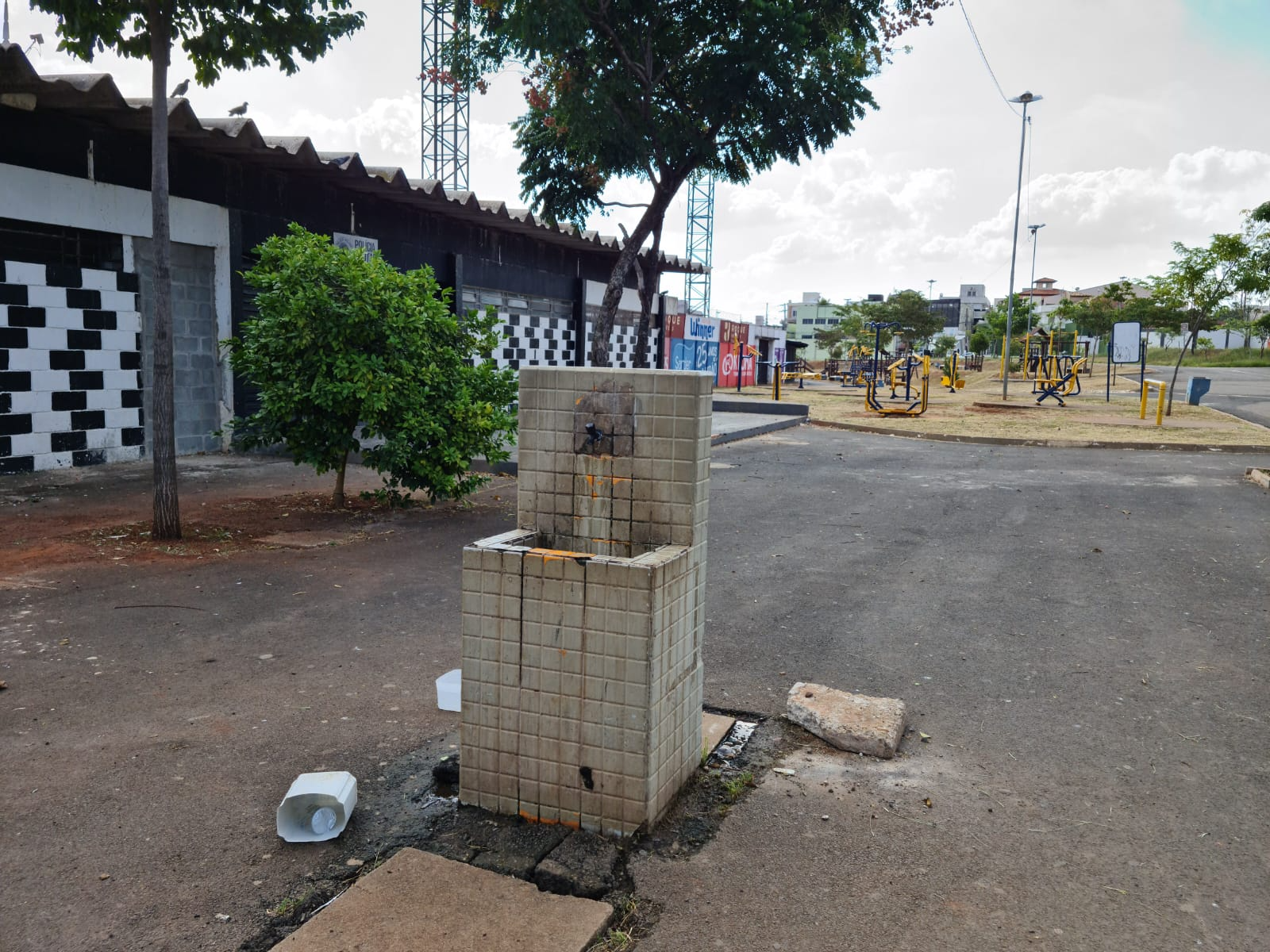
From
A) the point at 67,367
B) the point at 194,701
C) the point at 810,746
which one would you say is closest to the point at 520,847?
the point at 810,746

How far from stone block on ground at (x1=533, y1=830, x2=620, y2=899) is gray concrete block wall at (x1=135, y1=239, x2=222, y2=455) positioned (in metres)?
9.87

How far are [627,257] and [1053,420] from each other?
10841 millimetres

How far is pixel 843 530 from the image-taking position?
326 inches

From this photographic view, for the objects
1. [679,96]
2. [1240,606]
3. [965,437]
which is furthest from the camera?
[965,437]

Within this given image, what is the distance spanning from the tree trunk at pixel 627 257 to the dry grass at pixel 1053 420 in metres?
6.04

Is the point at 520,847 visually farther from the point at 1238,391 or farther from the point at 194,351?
the point at 1238,391

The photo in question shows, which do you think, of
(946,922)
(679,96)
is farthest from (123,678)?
(679,96)

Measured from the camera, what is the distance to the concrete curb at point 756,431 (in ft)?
52.4

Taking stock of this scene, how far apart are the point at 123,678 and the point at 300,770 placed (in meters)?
1.40

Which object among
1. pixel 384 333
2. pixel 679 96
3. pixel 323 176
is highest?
pixel 679 96

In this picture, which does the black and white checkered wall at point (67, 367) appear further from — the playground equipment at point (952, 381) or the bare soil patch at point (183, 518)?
the playground equipment at point (952, 381)

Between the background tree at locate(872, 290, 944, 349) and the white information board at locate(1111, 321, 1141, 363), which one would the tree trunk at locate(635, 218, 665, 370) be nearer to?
the white information board at locate(1111, 321, 1141, 363)

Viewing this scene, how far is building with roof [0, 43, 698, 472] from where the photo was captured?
9.23m

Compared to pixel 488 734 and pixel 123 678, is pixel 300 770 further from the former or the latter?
pixel 123 678
